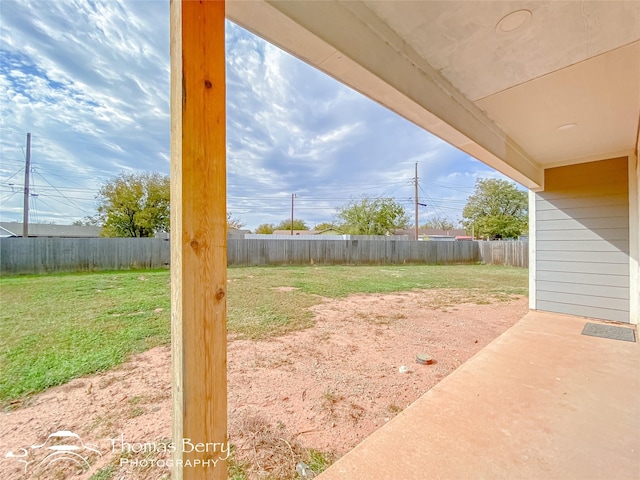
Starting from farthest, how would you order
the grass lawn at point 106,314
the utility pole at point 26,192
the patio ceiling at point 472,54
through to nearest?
the grass lawn at point 106,314 < the utility pole at point 26,192 < the patio ceiling at point 472,54

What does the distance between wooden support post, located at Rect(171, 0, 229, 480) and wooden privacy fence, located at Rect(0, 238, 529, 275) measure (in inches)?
272

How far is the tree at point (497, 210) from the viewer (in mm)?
17047

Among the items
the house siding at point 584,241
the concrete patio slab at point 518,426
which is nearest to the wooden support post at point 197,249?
the concrete patio slab at point 518,426

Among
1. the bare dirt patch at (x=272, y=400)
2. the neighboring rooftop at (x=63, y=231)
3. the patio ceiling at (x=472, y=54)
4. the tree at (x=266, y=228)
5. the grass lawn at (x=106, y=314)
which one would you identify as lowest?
the bare dirt patch at (x=272, y=400)

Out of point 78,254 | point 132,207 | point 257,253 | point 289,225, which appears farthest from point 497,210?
point 78,254

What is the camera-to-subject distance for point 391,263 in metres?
11.9

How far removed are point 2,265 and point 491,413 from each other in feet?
28.6

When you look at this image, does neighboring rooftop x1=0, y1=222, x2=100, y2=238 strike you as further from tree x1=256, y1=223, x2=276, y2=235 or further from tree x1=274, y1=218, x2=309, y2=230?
tree x1=274, y1=218, x2=309, y2=230

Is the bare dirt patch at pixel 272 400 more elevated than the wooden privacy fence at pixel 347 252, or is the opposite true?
the wooden privacy fence at pixel 347 252

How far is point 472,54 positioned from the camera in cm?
136

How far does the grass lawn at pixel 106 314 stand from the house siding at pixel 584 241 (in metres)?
1.83

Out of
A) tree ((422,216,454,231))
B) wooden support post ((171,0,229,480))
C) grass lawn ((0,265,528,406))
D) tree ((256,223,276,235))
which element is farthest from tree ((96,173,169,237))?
tree ((422,216,454,231))

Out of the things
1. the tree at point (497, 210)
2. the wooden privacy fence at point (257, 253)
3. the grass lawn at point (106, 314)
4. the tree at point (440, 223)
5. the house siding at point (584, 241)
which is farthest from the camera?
the tree at point (440, 223)

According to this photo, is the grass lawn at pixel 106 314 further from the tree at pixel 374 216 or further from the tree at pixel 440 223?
the tree at pixel 440 223
